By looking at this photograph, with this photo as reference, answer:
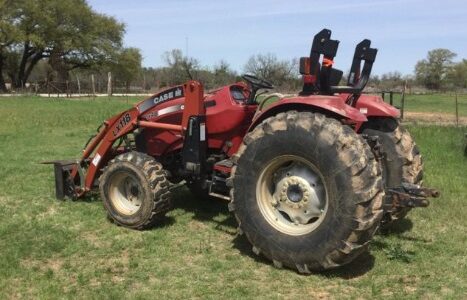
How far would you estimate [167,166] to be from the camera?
6629mm

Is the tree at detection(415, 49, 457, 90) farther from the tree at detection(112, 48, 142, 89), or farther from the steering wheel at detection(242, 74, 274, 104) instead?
the steering wheel at detection(242, 74, 274, 104)

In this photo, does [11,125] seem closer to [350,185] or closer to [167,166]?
[167,166]

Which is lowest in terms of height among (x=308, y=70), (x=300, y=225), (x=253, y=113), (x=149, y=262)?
(x=149, y=262)

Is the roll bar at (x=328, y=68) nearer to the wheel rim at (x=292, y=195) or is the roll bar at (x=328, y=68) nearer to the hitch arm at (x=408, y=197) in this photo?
the wheel rim at (x=292, y=195)

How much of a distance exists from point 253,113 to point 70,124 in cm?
1435

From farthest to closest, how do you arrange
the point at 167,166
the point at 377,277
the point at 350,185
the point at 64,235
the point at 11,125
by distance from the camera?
1. the point at 11,125
2. the point at 167,166
3. the point at 64,235
4. the point at 377,277
5. the point at 350,185

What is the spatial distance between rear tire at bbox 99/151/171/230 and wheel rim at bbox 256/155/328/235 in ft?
4.79

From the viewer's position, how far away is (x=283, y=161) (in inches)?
190

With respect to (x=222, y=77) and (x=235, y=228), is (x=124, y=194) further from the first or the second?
(x=222, y=77)

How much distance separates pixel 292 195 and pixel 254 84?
1601 mm

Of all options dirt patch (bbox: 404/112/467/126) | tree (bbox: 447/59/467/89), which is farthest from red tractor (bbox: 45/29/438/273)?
tree (bbox: 447/59/467/89)

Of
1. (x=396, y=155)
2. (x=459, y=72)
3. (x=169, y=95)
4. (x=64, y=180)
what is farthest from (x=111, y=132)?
(x=459, y=72)

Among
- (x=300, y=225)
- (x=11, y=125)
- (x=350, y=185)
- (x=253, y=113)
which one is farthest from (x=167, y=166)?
(x=11, y=125)

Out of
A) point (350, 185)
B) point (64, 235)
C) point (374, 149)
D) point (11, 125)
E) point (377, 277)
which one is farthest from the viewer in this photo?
point (11, 125)
